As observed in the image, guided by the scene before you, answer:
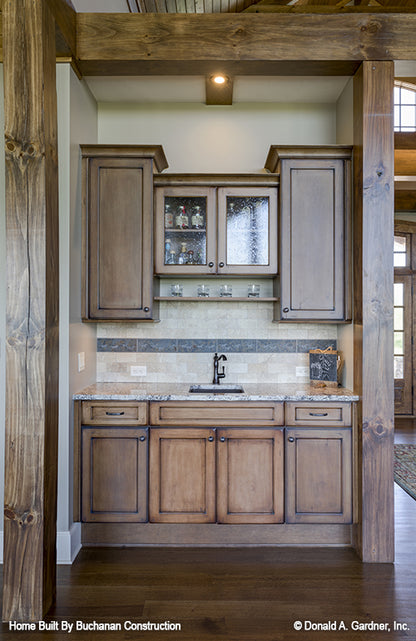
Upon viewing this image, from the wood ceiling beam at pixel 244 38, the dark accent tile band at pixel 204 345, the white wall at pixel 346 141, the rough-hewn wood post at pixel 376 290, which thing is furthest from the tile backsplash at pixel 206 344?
the wood ceiling beam at pixel 244 38

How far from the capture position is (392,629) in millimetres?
1982

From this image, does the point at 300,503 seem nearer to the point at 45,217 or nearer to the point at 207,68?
the point at 45,217

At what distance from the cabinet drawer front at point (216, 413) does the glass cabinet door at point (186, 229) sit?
36.2 inches

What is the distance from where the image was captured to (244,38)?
2678mm

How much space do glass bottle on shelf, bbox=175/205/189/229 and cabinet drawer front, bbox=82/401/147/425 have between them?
125cm

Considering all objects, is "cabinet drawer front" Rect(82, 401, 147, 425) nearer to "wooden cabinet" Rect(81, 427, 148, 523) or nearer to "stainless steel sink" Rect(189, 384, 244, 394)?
"wooden cabinet" Rect(81, 427, 148, 523)

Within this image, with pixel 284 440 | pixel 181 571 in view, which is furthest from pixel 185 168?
pixel 181 571

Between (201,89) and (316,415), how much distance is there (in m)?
2.43

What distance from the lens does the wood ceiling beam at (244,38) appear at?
8.70 feet

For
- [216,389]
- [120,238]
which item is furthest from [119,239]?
[216,389]

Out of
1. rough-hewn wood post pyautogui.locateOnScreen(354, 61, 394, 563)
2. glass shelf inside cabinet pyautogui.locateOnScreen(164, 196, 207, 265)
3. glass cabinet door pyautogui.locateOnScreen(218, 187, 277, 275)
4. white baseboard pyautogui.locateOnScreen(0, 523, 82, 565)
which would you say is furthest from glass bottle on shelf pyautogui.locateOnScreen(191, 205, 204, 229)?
white baseboard pyautogui.locateOnScreen(0, 523, 82, 565)

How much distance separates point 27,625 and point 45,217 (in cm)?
188

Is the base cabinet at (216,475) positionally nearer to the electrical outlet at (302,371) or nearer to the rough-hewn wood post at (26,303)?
the electrical outlet at (302,371)

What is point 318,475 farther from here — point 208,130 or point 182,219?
point 208,130
